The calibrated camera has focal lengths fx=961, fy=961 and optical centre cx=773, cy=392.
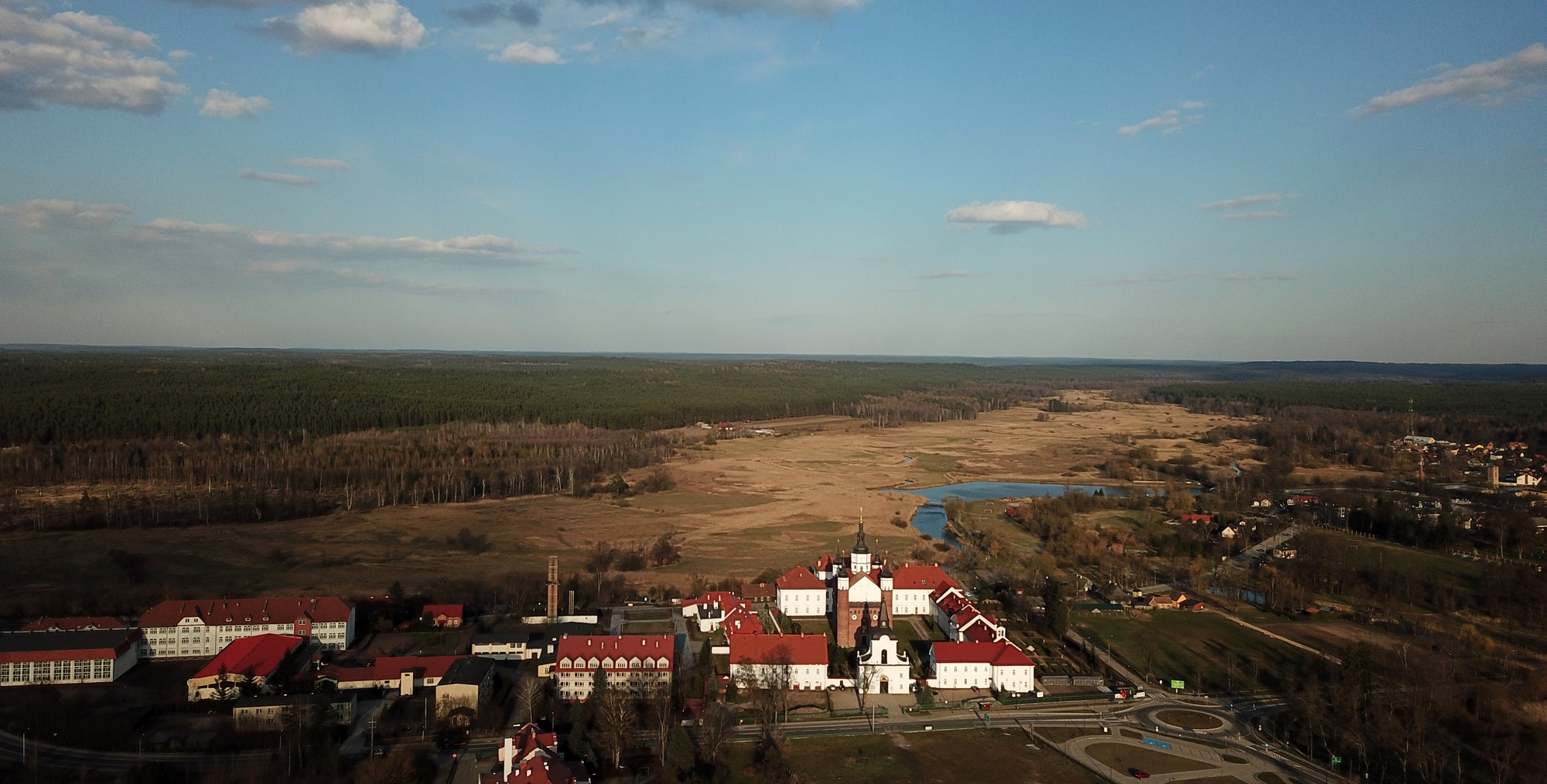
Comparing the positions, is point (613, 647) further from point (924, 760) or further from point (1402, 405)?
point (1402, 405)

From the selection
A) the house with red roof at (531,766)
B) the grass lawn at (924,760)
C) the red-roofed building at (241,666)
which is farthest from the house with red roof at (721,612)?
the red-roofed building at (241,666)

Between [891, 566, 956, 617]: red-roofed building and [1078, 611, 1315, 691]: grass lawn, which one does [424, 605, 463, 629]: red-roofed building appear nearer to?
[891, 566, 956, 617]: red-roofed building

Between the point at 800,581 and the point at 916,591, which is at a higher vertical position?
the point at 800,581

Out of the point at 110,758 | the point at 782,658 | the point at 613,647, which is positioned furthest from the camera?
the point at 782,658

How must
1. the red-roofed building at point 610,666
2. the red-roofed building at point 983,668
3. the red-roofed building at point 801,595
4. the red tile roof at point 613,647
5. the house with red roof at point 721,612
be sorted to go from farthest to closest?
the red-roofed building at point 801,595
the house with red roof at point 721,612
the red-roofed building at point 983,668
the red tile roof at point 613,647
the red-roofed building at point 610,666

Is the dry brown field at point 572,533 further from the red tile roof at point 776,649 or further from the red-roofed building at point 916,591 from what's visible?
the red tile roof at point 776,649

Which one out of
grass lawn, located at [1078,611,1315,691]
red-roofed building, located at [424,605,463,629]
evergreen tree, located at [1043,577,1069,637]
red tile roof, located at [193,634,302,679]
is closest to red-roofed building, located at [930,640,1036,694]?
evergreen tree, located at [1043,577,1069,637]

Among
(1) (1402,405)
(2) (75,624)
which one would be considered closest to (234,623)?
(2) (75,624)

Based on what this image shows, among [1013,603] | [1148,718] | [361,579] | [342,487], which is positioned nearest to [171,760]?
[361,579]

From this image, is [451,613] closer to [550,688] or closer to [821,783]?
[550,688]
